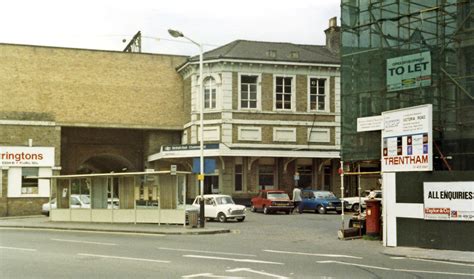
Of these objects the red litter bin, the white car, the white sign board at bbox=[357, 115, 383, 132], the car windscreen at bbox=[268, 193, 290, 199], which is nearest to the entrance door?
the car windscreen at bbox=[268, 193, 290, 199]

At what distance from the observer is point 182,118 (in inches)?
1993

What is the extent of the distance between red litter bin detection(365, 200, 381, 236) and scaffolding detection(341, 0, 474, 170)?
78.9 inches

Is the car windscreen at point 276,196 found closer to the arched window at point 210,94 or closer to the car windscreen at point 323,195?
the car windscreen at point 323,195

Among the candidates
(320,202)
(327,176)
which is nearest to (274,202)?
(320,202)

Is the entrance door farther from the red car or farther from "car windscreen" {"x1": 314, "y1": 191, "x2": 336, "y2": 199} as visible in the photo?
"car windscreen" {"x1": 314, "y1": 191, "x2": 336, "y2": 199}

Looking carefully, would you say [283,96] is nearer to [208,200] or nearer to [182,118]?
[182,118]

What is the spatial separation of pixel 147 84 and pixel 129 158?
21.2 ft

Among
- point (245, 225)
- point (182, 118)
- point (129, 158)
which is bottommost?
point (245, 225)

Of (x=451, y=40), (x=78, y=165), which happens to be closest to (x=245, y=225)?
(x=451, y=40)

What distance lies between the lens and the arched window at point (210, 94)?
4594 cm

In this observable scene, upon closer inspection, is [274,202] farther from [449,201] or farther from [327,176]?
[449,201]

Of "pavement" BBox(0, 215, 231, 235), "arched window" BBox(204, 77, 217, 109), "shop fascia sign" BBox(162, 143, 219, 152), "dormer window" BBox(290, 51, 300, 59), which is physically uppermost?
"dormer window" BBox(290, 51, 300, 59)

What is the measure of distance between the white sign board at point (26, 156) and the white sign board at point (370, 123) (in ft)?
89.8

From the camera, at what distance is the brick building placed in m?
Result: 44.7
